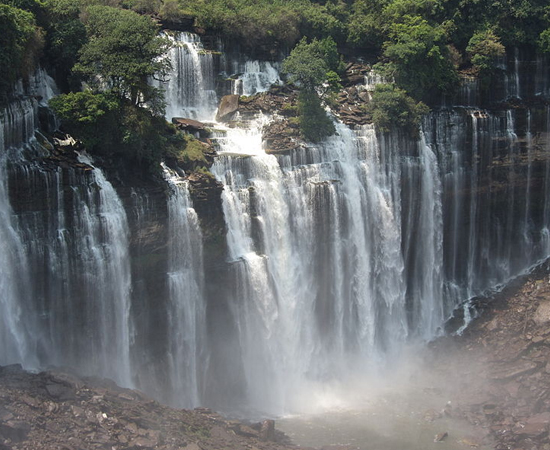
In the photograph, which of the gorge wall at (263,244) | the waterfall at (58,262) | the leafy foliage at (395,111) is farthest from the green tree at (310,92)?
the waterfall at (58,262)

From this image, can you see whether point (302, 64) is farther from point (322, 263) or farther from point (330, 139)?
point (322, 263)

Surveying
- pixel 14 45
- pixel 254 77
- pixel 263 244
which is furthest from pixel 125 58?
pixel 254 77

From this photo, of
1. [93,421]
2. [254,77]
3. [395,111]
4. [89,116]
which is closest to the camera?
[93,421]

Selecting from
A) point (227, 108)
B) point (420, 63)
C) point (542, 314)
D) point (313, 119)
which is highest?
point (420, 63)

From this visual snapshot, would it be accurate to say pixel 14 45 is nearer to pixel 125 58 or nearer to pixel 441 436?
pixel 125 58

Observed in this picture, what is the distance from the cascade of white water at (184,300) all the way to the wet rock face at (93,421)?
16.1 ft

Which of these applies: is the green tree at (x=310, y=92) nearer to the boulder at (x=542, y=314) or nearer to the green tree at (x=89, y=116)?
the green tree at (x=89, y=116)

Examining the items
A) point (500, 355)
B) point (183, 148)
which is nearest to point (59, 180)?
point (183, 148)

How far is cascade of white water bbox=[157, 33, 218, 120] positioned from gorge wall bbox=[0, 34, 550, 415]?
0.11 meters

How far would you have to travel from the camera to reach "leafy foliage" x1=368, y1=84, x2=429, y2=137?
4756 centimetres

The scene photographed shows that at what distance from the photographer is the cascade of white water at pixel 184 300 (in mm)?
38062

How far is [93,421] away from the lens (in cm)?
2964

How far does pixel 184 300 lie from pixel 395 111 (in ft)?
64.3

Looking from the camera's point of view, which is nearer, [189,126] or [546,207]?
[189,126]
